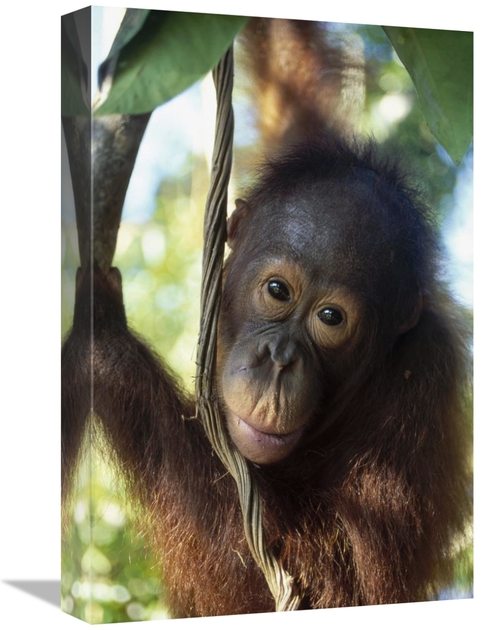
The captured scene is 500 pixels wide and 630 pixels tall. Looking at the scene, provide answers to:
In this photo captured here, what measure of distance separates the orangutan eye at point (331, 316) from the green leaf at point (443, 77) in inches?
38.1

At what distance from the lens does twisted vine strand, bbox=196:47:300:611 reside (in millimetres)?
4914

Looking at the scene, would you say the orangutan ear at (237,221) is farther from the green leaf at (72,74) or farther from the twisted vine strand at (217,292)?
the green leaf at (72,74)

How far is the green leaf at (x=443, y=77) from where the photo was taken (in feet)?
17.7

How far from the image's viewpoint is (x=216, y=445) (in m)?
4.93

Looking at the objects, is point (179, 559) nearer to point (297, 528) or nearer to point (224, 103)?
point (297, 528)

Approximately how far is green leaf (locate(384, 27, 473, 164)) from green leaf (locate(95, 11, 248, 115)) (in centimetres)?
92

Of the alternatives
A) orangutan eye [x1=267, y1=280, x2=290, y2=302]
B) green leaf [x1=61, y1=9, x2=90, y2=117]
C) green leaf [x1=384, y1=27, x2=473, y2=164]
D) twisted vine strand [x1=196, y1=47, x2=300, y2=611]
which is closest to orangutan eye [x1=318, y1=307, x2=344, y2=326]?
orangutan eye [x1=267, y1=280, x2=290, y2=302]

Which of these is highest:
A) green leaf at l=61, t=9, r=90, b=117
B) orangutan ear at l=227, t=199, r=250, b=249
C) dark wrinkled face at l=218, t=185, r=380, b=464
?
green leaf at l=61, t=9, r=90, b=117

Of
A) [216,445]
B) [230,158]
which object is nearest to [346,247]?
[230,158]

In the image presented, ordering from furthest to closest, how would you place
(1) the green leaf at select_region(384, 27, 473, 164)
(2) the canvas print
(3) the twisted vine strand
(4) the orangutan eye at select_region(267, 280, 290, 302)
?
1. (1) the green leaf at select_region(384, 27, 473, 164)
2. (4) the orangutan eye at select_region(267, 280, 290, 302)
3. (3) the twisted vine strand
4. (2) the canvas print

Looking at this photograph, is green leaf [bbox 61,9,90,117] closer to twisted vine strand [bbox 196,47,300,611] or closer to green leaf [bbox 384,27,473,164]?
twisted vine strand [bbox 196,47,300,611]

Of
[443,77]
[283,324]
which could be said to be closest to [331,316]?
[283,324]

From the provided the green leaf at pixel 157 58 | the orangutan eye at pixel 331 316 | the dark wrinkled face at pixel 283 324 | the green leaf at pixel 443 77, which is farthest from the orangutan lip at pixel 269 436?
the green leaf at pixel 443 77

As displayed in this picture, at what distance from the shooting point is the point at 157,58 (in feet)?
15.6
